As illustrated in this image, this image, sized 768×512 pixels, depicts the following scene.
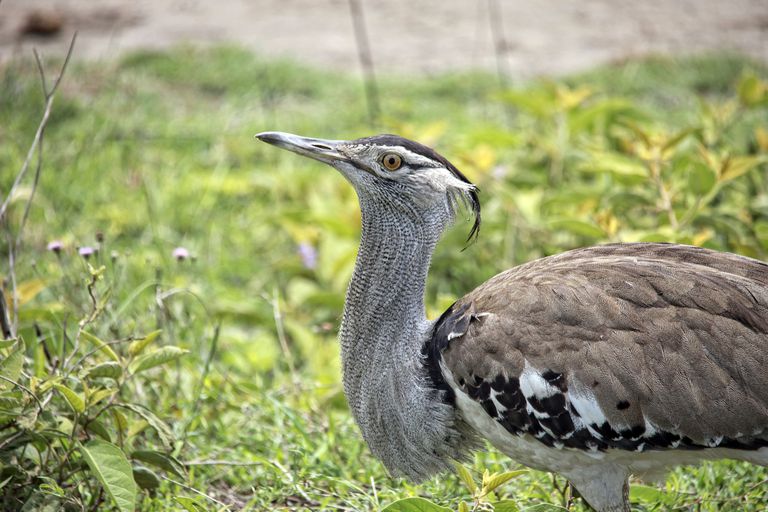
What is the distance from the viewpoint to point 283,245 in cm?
425

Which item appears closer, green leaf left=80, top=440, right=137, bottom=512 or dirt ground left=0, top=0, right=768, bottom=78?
green leaf left=80, top=440, right=137, bottom=512

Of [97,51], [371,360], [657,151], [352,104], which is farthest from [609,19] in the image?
[371,360]

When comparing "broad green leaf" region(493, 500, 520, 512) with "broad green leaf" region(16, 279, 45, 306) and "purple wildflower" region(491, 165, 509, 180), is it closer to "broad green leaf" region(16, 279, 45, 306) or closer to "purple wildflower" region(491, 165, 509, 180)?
"broad green leaf" region(16, 279, 45, 306)

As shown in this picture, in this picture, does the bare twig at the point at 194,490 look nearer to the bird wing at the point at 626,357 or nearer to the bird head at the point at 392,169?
the bird wing at the point at 626,357

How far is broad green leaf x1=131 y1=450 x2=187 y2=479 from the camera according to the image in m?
2.33

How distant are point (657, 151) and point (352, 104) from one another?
2701 mm

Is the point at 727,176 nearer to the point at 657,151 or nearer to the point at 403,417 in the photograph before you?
the point at 657,151

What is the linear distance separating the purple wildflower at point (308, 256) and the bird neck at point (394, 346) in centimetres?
132

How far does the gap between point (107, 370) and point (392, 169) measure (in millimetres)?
879

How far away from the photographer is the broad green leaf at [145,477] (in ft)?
7.84

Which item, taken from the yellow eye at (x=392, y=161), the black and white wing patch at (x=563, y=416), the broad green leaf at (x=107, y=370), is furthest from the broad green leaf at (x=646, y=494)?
the broad green leaf at (x=107, y=370)

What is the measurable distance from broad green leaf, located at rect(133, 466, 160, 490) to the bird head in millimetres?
898

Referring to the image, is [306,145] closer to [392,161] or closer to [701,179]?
[392,161]

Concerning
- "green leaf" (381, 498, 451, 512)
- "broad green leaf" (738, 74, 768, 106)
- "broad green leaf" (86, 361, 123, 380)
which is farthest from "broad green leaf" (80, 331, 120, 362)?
"broad green leaf" (738, 74, 768, 106)
